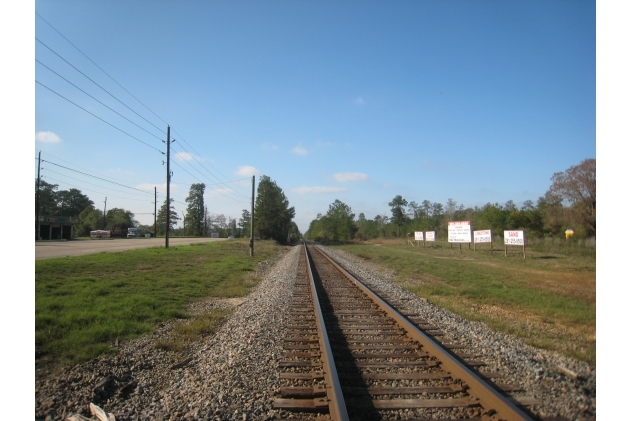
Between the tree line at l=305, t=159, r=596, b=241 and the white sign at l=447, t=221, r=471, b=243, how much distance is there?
4022mm

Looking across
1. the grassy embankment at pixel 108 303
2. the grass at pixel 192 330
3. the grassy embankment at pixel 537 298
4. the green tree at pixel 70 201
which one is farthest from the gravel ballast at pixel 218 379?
the green tree at pixel 70 201

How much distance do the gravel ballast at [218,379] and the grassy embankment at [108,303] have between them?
1.77ft

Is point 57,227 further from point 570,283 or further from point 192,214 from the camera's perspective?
point 192,214

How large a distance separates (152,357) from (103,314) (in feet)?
9.50

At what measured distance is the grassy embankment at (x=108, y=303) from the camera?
6.08 m

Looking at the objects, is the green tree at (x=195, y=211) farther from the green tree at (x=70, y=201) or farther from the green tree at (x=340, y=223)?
the green tree at (x=70, y=201)

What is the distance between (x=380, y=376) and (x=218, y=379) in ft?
6.56

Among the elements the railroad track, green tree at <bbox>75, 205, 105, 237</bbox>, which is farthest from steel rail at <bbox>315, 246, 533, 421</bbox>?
green tree at <bbox>75, 205, 105, 237</bbox>

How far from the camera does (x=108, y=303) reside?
8.99 m

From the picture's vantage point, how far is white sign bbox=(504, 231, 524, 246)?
23297 mm

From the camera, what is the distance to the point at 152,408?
399 centimetres
